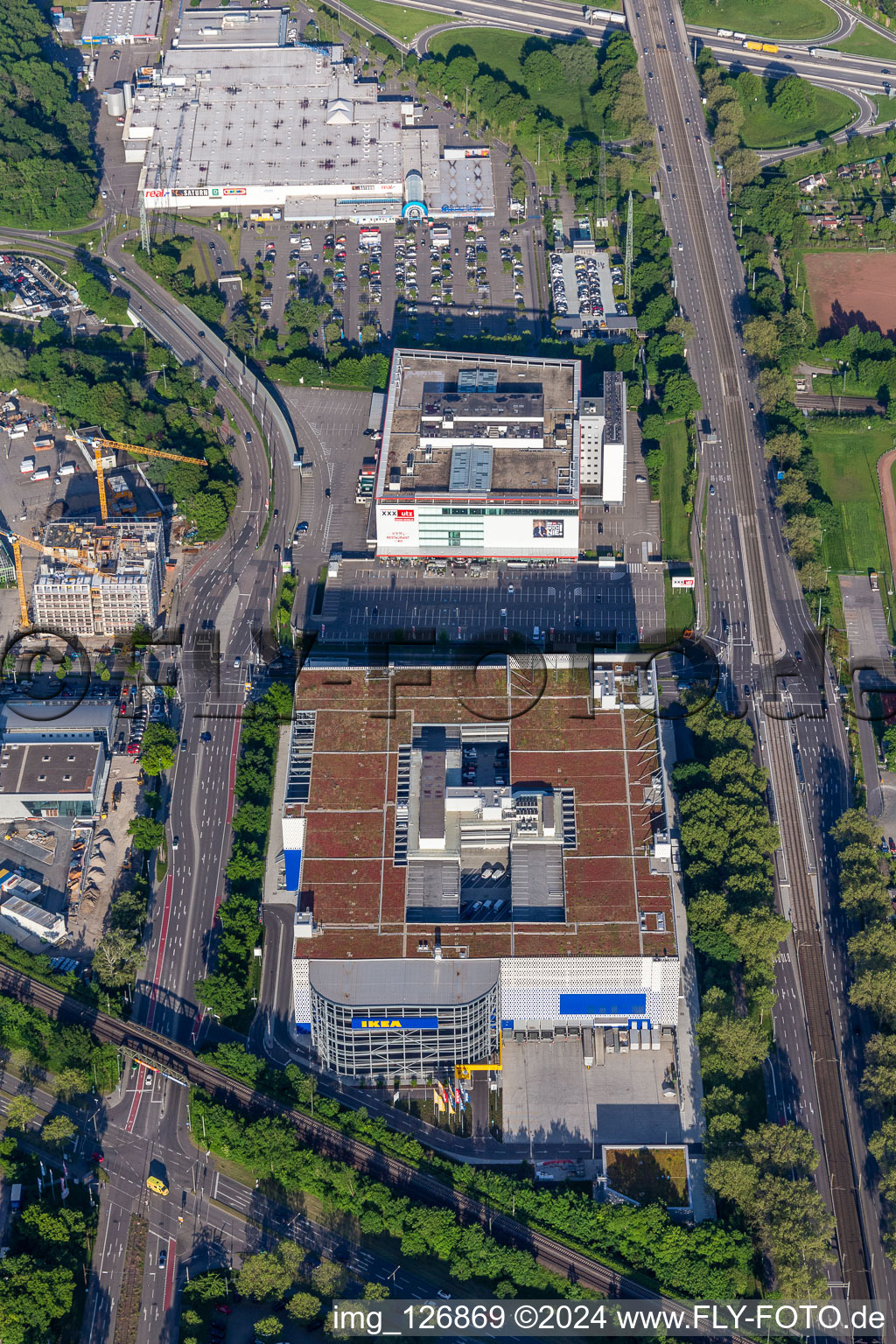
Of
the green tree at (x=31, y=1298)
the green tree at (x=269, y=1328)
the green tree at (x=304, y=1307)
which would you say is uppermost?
the green tree at (x=304, y=1307)

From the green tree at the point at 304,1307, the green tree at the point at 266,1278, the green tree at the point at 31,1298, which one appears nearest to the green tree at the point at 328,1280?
the green tree at the point at 304,1307

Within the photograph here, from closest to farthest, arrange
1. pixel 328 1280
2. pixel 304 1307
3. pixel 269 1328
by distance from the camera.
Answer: pixel 269 1328 → pixel 304 1307 → pixel 328 1280

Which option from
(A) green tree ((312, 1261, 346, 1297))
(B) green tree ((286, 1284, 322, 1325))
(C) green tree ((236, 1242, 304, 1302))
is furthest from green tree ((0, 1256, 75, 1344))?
(A) green tree ((312, 1261, 346, 1297))

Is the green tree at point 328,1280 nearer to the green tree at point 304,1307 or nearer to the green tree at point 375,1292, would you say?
the green tree at point 304,1307

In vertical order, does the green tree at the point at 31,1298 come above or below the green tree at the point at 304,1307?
below

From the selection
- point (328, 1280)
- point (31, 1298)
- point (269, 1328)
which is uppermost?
point (328, 1280)

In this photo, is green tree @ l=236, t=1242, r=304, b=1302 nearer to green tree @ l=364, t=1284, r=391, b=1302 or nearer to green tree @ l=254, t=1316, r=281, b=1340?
green tree @ l=254, t=1316, r=281, b=1340

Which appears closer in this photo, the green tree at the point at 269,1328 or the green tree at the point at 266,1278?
the green tree at the point at 269,1328

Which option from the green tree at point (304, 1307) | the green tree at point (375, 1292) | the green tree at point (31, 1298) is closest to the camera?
the green tree at point (31, 1298)

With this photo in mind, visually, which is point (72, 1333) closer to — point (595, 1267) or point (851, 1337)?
point (595, 1267)

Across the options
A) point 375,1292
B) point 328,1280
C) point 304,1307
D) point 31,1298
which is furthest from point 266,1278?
point 31,1298

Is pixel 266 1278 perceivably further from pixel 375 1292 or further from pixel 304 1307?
pixel 375 1292
